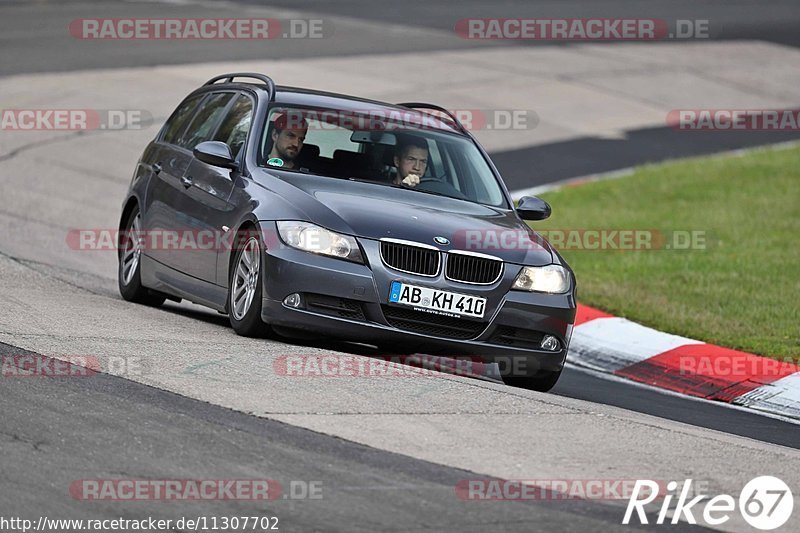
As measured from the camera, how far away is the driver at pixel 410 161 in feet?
32.7

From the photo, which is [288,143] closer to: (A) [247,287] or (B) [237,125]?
(B) [237,125]

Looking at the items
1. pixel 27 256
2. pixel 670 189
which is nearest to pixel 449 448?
pixel 27 256

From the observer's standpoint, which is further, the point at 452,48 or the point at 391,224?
the point at 452,48

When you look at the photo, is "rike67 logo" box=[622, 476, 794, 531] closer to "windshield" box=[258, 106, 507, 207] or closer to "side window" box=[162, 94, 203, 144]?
"windshield" box=[258, 106, 507, 207]

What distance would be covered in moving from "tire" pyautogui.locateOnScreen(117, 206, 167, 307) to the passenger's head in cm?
224

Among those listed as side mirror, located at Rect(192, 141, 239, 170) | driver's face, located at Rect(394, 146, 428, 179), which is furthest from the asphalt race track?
driver's face, located at Rect(394, 146, 428, 179)

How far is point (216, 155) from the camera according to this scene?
9.73 metres

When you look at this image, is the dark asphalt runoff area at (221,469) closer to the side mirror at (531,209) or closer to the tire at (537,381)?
the tire at (537,381)

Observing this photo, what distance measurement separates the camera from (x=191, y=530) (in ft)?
18.1

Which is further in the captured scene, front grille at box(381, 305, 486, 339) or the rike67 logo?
front grille at box(381, 305, 486, 339)

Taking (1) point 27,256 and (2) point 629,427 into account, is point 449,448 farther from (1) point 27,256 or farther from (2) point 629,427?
(1) point 27,256

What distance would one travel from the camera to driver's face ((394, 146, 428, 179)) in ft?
32.8

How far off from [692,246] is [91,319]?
7.74m

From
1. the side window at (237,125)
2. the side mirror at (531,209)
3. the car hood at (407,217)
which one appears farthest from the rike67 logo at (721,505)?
the side window at (237,125)
